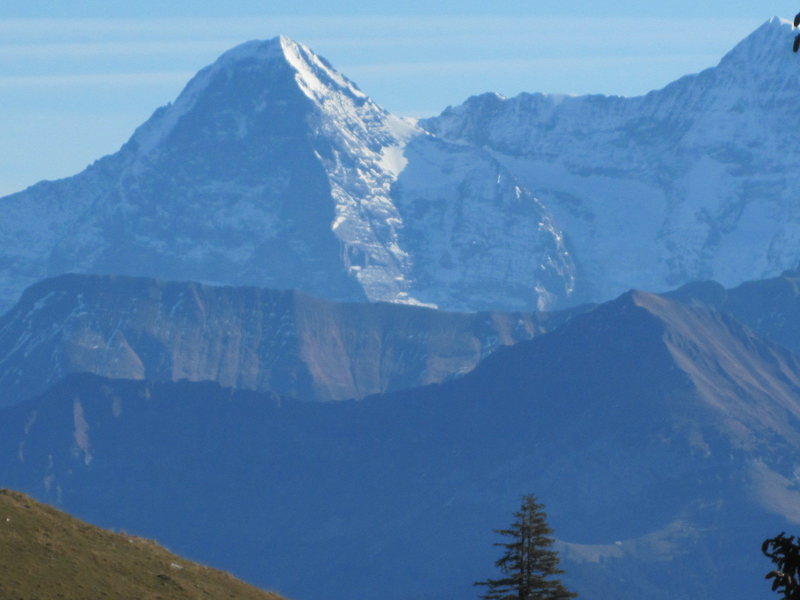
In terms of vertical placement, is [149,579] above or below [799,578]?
above

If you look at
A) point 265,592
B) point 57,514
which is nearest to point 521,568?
point 265,592

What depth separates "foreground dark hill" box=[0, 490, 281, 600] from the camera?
8119 cm

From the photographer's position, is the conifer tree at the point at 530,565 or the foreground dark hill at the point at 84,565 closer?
the foreground dark hill at the point at 84,565

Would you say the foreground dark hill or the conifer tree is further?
the conifer tree

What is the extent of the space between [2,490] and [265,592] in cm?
1063

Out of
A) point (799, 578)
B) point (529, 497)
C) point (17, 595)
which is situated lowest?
point (799, 578)

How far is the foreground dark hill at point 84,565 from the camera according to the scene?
81.2 m

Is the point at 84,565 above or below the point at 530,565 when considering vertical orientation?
below

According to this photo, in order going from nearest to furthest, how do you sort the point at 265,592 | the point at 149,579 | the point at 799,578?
1. the point at 799,578
2. the point at 149,579
3. the point at 265,592

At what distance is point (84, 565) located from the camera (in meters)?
83.5

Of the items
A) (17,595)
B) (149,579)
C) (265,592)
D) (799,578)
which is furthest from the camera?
(265,592)

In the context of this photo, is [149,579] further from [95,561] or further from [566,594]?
[566,594]

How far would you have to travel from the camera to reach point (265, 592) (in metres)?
90.6

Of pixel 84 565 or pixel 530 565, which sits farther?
pixel 84 565
